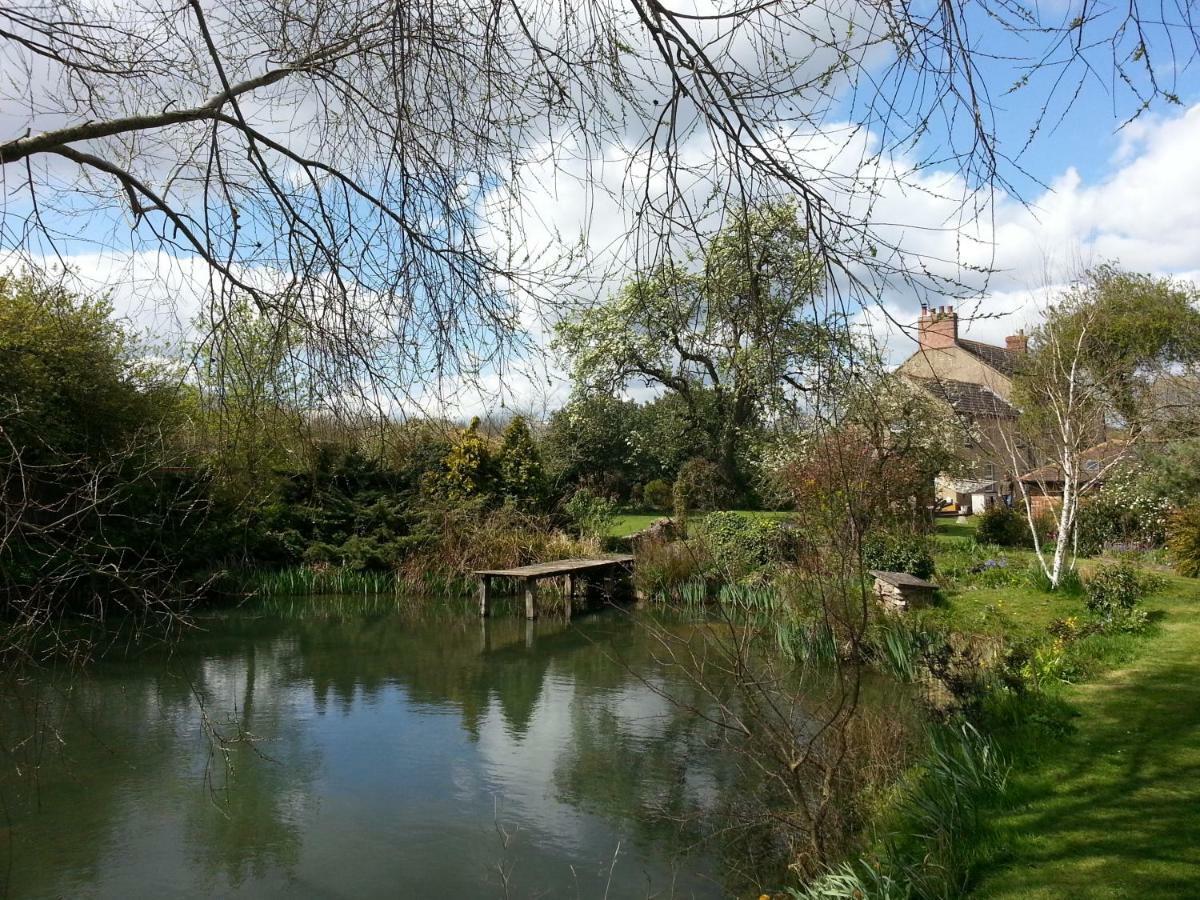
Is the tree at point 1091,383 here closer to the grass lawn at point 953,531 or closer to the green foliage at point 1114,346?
the green foliage at point 1114,346

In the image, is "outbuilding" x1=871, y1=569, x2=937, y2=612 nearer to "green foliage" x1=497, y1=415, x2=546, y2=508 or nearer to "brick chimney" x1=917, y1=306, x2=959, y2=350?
"brick chimney" x1=917, y1=306, x2=959, y2=350

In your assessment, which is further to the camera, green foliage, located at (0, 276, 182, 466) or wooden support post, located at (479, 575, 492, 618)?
wooden support post, located at (479, 575, 492, 618)

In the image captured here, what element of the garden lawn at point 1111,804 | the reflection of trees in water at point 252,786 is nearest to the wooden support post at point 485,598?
the reflection of trees in water at point 252,786

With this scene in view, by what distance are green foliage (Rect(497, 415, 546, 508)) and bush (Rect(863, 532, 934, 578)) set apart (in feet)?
25.9

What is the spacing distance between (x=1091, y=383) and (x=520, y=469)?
35.6 ft

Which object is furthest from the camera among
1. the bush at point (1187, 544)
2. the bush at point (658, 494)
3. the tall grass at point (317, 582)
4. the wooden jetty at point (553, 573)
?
the bush at point (658, 494)

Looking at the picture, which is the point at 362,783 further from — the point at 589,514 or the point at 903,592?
the point at 589,514

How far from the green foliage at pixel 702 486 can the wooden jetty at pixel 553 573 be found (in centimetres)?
278

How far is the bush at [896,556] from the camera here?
12.2 m

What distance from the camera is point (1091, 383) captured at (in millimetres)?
11359

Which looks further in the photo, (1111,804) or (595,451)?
(595,451)

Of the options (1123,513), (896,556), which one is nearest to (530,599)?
(896,556)

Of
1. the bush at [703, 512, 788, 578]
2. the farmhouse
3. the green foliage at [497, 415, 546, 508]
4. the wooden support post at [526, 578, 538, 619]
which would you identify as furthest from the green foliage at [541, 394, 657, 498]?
the farmhouse

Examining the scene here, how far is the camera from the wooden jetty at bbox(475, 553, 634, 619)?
13.8 meters
